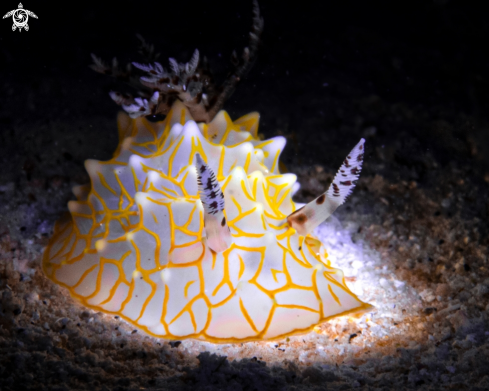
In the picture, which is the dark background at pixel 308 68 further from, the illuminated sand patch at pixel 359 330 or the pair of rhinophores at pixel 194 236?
the illuminated sand patch at pixel 359 330

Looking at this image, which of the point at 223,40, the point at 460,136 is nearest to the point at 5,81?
the point at 223,40

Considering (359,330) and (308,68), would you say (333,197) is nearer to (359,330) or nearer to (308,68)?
(359,330)

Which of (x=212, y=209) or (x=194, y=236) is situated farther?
(x=194, y=236)

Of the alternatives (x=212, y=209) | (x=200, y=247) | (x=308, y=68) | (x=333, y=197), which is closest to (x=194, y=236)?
(x=200, y=247)

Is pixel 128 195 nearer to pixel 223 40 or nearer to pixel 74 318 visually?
pixel 74 318

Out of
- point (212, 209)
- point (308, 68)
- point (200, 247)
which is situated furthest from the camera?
point (308, 68)

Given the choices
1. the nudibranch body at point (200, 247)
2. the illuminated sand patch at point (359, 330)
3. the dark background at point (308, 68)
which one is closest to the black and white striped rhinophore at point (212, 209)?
the nudibranch body at point (200, 247)
